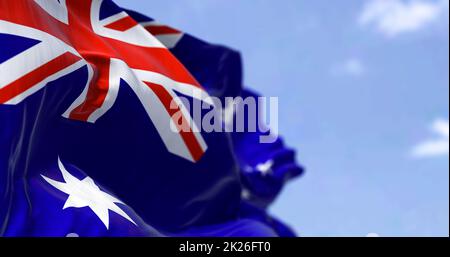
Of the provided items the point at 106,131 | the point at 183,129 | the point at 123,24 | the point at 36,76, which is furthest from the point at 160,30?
the point at 36,76

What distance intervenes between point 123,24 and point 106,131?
1819 mm

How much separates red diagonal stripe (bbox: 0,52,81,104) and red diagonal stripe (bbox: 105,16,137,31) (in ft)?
6.47

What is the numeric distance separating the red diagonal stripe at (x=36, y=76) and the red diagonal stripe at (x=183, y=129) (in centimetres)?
172

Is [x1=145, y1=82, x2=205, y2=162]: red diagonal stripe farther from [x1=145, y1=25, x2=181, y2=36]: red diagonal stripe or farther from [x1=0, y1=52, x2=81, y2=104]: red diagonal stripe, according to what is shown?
[x1=145, y1=25, x2=181, y2=36]: red diagonal stripe

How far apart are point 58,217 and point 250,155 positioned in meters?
8.98

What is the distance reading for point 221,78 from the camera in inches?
510

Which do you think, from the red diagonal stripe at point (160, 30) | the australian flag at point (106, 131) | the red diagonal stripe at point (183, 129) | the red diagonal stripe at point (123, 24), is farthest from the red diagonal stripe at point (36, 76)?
the red diagonal stripe at point (160, 30)

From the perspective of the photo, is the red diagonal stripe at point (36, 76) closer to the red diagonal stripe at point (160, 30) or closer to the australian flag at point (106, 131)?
the australian flag at point (106, 131)

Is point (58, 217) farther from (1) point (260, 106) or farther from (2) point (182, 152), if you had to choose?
(1) point (260, 106)

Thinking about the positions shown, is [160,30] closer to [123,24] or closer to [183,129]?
[123,24]

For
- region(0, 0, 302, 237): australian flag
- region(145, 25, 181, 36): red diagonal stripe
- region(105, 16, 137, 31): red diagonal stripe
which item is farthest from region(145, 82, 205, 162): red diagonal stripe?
region(145, 25, 181, 36): red diagonal stripe

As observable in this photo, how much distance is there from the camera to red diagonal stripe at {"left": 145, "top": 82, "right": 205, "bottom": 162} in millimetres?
10044

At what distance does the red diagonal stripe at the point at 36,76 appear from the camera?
7.48 metres

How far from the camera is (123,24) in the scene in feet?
34.5
